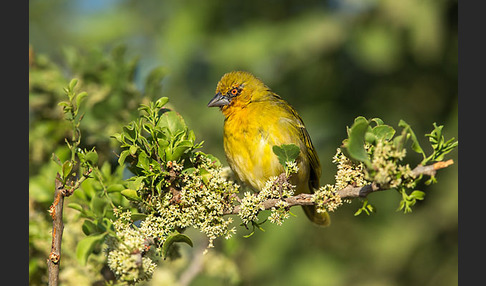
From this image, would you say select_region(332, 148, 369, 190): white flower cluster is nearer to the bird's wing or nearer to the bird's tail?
the bird's wing

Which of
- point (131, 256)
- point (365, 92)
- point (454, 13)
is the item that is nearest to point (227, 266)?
point (131, 256)

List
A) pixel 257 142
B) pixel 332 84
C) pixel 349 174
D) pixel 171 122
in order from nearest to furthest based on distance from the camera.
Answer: pixel 349 174, pixel 171 122, pixel 257 142, pixel 332 84

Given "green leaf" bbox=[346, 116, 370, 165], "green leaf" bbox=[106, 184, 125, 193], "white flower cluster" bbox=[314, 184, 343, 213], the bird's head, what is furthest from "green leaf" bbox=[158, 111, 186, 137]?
the bird's head

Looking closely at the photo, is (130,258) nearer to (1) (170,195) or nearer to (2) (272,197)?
(1) (170,195)

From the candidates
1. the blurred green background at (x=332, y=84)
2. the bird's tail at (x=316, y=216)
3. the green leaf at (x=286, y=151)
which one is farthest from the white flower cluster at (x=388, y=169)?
the blurred green background at (x=332, y=84)

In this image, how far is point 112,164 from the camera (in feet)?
11.1

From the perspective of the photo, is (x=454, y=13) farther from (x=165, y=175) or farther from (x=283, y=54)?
(x=165, y=175)

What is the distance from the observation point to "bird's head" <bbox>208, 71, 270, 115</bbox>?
3797mm

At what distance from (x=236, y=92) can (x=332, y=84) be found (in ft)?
8.14

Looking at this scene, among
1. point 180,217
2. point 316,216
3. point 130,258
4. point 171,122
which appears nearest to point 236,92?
point 316,216

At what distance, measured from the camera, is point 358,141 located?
1.93 meters

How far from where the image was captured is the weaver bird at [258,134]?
348cm

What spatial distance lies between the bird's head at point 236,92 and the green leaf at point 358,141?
1876 mm

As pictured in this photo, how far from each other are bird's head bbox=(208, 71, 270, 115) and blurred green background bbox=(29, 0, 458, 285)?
49.6 inches
